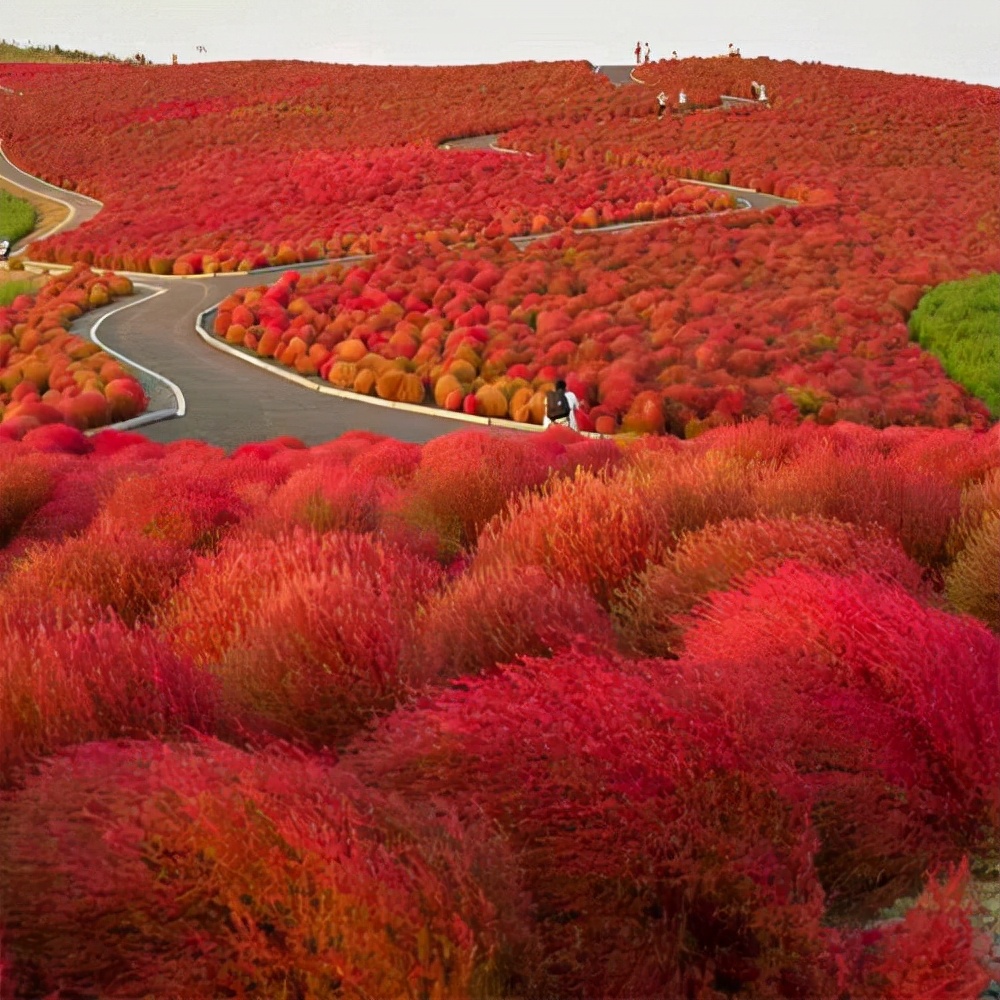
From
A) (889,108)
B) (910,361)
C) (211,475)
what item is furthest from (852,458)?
(889,108)

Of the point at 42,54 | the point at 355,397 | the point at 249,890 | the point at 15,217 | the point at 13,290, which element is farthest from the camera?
the point at 42,54

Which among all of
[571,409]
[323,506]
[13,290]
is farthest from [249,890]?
[13,290]

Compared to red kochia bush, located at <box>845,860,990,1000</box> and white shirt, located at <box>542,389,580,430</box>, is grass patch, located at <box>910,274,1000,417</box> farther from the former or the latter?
red kochia bush, located at <box>845,860,990,1000</box>

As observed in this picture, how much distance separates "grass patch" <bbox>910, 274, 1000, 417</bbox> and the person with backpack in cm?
508

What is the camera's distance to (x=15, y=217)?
34625 mm

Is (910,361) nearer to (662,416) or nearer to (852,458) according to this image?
(662,416)

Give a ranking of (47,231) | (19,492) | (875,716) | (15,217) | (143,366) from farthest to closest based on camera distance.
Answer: (15,217)
(47,231)
(143,366)
(19,492)
(875,716)

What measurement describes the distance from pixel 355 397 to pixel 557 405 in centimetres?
357

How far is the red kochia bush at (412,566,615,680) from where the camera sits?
350 centimetres

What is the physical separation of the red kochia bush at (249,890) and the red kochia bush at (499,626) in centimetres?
90

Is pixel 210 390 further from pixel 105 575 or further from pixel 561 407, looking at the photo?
pixel 105 575

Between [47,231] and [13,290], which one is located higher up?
[47,231]

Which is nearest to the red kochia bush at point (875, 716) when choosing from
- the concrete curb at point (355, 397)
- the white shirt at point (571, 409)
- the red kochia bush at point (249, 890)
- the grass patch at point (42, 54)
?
the red kochia bush at point (249, 890)

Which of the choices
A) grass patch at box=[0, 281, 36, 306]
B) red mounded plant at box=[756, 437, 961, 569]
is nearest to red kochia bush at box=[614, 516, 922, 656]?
red mounded plant at box=[756, 437, 961, 569]
